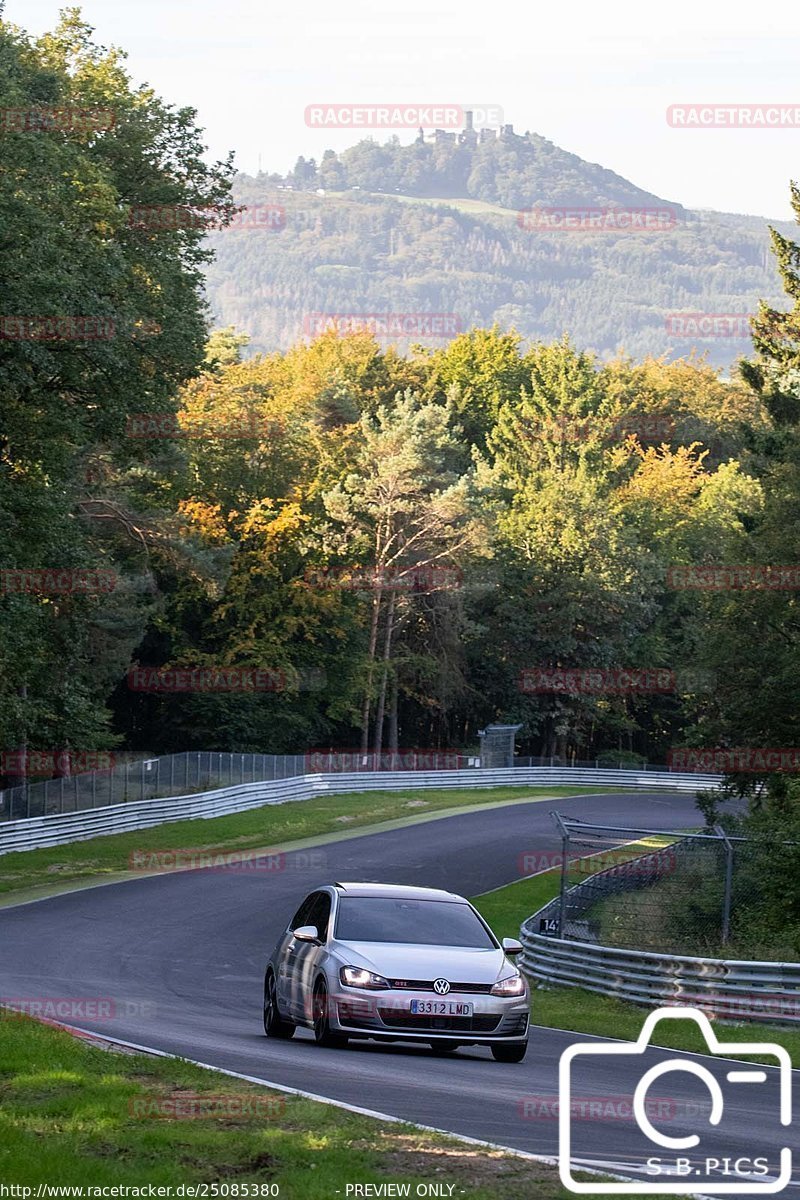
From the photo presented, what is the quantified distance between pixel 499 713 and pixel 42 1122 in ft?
250

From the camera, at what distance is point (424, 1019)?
14.8 meters

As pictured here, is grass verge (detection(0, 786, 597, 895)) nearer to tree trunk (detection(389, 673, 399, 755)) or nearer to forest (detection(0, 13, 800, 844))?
forest (detection(0, 13, 800, 844))

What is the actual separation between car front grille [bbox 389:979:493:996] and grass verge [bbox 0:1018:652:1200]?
9.60 ft

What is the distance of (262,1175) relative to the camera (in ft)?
28.8

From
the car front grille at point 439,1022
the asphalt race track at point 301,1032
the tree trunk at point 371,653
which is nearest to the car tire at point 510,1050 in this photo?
the asphalt race track at point 301,1032

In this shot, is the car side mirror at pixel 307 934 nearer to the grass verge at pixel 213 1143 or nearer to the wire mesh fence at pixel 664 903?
the grass verge at pixel 213 1143

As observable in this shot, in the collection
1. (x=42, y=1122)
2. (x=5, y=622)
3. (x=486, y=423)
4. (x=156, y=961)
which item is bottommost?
(x=156, y=961)

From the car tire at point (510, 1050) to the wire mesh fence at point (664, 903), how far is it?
7089mm

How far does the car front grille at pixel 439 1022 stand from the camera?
14.8 meters

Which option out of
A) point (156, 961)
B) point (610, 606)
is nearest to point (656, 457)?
point (610, 606)

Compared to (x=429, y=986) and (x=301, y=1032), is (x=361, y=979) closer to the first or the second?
(x=429, y=986)

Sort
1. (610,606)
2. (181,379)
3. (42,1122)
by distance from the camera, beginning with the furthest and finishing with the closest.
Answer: (610,606) < (181,379) < (42,1122)

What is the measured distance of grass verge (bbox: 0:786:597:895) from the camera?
4144cm

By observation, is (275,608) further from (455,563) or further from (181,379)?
(181,379)
